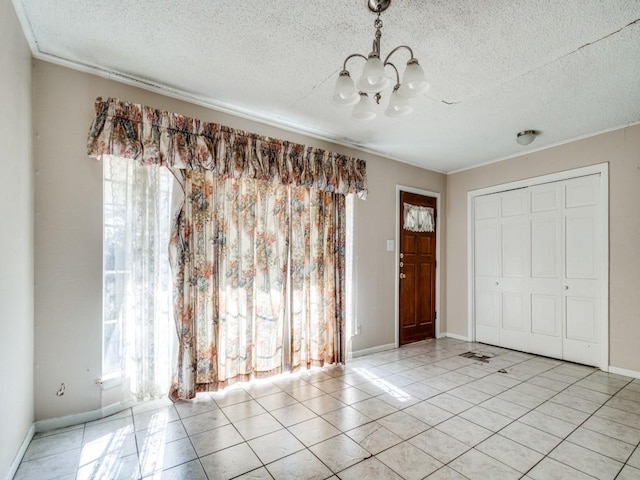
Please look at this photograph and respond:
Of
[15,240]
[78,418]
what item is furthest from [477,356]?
[15,240]

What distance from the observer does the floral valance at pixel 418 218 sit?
466cm

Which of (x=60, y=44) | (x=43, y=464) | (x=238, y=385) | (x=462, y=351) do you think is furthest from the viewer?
(x=462, y=351)

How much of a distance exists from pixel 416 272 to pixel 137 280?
143 inches

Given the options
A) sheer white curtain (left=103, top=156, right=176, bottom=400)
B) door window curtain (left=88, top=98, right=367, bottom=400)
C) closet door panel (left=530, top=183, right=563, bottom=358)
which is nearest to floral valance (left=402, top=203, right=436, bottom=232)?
door window curtain (left=88, top=98, right=367, bottom=400)

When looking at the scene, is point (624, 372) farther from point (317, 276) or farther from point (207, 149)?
point (207, 149)

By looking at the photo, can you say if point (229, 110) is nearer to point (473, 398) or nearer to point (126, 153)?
point (126, 153)

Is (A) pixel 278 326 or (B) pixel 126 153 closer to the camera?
(B) pixel 126 153

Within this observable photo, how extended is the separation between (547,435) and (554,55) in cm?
264

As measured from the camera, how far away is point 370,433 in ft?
7.50

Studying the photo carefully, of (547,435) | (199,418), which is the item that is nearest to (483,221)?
(547,435)

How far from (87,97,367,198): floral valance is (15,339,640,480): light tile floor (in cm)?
199

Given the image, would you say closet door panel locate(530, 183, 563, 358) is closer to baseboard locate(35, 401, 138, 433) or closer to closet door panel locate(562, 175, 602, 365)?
closet door panel locate(562, 175, 602, 365)

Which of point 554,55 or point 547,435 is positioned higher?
point 554,55

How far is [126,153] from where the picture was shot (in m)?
2.42
